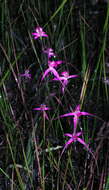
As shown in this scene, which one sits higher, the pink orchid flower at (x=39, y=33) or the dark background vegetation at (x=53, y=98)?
the pink orchid flower at (x=39, y=33)

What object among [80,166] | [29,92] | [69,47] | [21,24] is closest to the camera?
[80,166]

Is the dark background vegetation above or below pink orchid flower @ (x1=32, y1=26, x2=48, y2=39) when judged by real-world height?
below

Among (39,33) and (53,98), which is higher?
(39,33)

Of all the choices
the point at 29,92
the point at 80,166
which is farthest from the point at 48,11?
the point at 80,166

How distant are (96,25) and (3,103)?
0.51 metres

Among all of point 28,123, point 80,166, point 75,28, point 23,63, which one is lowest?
point 80,166

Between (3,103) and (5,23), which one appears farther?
(5,23)

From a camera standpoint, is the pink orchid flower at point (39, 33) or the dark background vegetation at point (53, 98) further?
the pink orchid flower at point (39, 33)

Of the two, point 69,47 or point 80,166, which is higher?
point 69,47

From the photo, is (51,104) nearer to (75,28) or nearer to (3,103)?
(3,103)

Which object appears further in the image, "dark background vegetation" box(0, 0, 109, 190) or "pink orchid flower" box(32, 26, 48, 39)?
"pink orchid flower" box(32, 26, 48, 39)

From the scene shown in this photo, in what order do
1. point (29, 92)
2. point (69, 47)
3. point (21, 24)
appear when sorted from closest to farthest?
point (29, 92), point (69, 47), point (21, 24)

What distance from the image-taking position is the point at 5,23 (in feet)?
4.62

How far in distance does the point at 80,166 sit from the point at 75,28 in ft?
2.03
